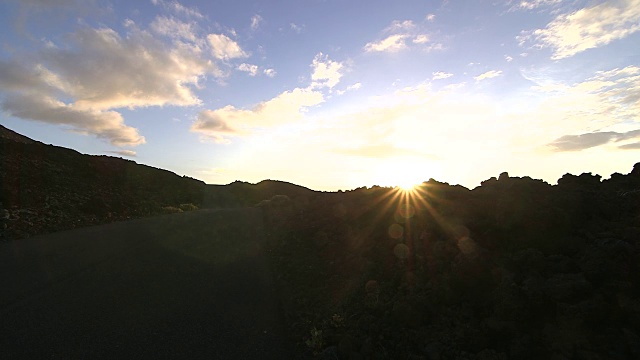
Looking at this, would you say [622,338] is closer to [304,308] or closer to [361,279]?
[361,279]

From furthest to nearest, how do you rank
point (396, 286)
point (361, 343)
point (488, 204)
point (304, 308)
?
point (488, 204) < point (304, 308) < point (396, 286) < point (361, 343)

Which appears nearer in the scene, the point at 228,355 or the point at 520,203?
the point at 228,355

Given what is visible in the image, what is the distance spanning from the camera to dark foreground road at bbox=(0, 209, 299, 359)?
6477 mm

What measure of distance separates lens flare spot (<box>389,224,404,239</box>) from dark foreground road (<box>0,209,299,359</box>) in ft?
11.6

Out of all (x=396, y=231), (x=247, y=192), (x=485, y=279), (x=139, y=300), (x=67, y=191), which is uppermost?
(x=247, y=192)

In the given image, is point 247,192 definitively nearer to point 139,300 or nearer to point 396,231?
point 139,300

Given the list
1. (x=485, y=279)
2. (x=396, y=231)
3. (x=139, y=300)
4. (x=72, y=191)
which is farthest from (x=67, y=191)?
(x=485, y=279)

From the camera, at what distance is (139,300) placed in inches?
334

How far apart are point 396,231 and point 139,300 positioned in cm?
673

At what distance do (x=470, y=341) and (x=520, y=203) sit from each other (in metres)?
3.66

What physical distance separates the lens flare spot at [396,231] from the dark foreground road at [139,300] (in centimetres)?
353

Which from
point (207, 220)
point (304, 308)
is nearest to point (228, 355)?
point (304, 308)

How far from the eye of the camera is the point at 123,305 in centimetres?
820

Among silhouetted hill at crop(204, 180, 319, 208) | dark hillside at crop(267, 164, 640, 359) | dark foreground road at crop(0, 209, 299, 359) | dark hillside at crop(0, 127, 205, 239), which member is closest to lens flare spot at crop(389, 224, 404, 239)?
dark hillside at crop(267, 164, 640, 359)
